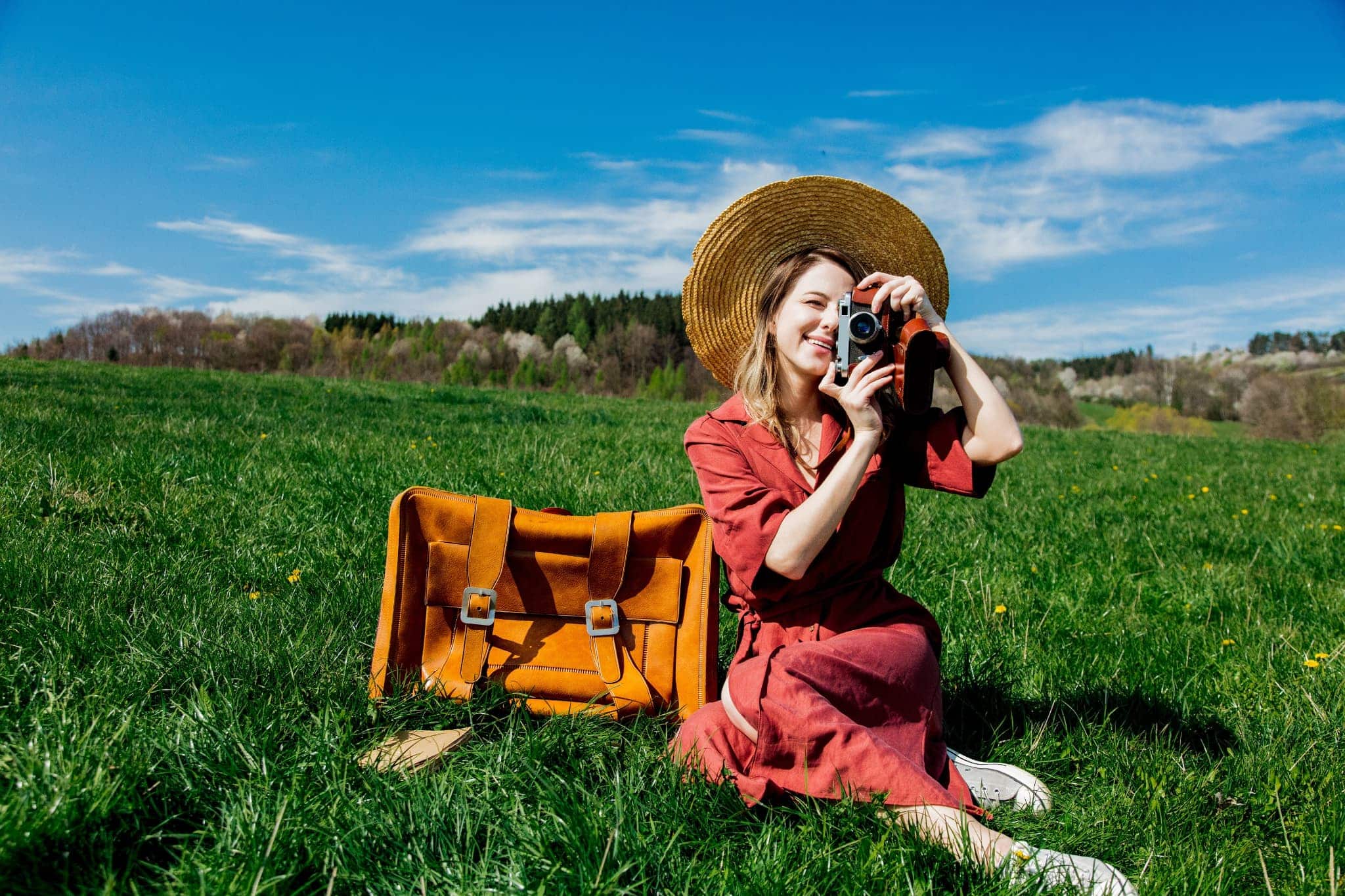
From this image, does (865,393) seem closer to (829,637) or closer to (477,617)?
(829,637)

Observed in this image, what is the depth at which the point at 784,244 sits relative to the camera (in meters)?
2.85

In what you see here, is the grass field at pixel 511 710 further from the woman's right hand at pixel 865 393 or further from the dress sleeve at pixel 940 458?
the woman's right hand at pixel 865 393

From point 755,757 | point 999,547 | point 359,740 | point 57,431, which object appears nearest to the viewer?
point 755,757

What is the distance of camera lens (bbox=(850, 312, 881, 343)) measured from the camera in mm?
2344

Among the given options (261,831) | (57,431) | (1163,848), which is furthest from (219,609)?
(57,431)

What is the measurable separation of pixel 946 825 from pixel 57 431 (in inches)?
247

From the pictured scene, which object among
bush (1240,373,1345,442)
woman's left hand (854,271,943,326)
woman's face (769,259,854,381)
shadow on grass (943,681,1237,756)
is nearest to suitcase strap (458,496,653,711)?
woman's face (769,259,854,381)

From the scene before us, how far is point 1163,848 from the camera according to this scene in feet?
6.95

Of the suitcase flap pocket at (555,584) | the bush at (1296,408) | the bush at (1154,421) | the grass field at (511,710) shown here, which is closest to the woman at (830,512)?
the grass field at (511,710)

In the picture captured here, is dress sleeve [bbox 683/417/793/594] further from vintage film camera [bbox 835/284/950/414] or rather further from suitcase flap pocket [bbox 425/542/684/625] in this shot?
vintage film camera [bbox 835/284/950/414]

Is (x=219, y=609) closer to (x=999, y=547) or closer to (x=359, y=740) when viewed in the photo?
(x=359, y=740)

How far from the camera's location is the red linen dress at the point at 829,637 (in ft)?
7.25

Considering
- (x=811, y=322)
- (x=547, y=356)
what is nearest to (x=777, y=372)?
(x=811, y=322)

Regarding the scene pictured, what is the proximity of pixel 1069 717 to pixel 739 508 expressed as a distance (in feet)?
4.76
